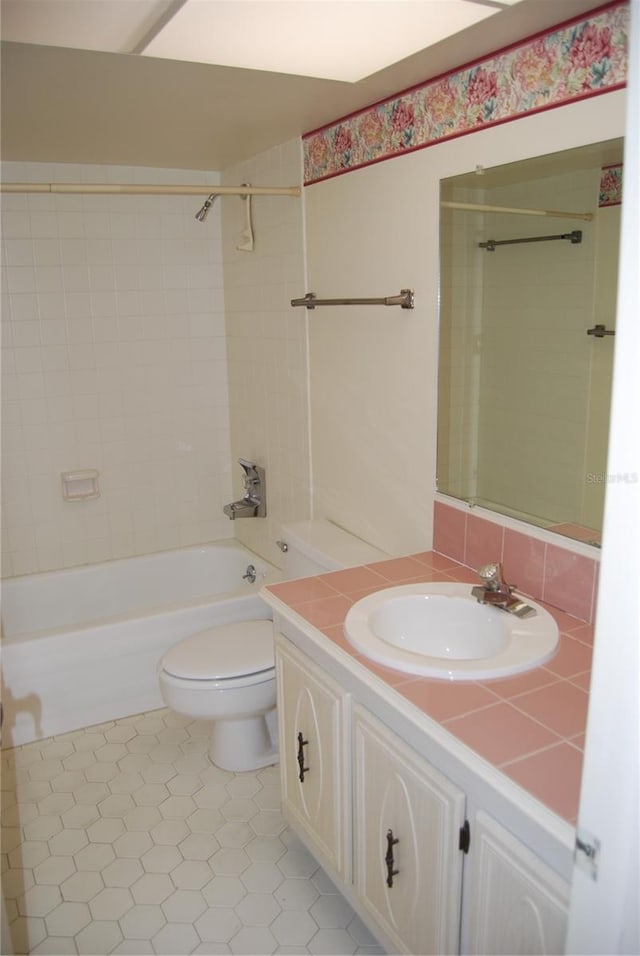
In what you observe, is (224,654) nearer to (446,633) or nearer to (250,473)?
(446,633)

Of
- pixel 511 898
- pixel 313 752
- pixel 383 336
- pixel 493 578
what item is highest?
pixel 383 336

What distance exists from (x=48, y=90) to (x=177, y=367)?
159cm

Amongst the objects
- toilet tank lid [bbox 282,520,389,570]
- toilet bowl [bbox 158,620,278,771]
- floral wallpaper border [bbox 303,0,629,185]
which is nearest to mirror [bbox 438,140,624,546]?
floral wallpaper border [bbox 303,0,629,185]

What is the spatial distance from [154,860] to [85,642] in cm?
93

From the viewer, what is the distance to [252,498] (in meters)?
3.39

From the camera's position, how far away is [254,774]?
2529 millimetres

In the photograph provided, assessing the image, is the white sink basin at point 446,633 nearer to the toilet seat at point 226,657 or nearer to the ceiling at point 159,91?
the toilet seat at point 226,657

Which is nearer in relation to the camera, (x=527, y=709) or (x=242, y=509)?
(x=527, y=709)

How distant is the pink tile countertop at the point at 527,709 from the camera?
1208 mm

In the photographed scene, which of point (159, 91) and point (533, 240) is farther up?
point (159, 91)

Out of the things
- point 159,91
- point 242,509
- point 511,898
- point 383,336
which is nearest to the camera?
point 511,898

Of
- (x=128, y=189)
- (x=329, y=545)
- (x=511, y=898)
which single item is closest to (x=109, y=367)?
(x=128, y=189)

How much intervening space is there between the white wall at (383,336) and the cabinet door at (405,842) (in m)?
0.84

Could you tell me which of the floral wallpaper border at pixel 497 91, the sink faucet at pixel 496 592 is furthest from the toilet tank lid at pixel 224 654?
the floral wallpaper border at pixel 497 91
